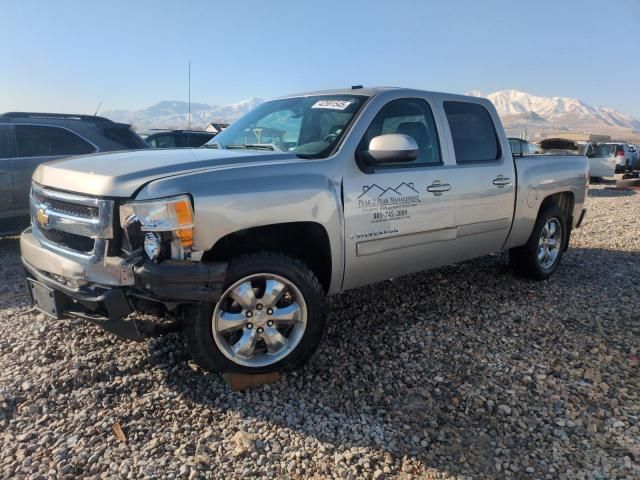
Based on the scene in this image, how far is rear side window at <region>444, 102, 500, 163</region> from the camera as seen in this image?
425cm

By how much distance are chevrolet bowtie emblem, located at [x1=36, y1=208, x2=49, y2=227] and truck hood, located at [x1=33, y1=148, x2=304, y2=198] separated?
185 mm

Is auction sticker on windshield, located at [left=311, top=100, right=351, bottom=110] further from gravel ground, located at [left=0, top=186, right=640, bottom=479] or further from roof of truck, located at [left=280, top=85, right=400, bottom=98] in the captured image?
gravel ground, located at [left=0, top=186, right=640, bottom=479]

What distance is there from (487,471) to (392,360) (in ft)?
3.71

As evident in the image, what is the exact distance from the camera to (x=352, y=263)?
11.3 feet

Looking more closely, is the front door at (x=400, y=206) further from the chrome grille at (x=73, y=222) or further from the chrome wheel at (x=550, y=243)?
the chrome wheel at (x=550, y=243)

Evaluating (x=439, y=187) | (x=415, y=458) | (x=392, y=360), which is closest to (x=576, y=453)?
(x=415, y=458)

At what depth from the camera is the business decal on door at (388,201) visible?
340 centimetres

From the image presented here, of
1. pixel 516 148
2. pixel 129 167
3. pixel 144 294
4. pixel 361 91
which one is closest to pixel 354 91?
pixel 361 91

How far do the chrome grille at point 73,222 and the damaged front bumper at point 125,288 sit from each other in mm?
89

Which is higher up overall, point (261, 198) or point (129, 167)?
point (129, 167)

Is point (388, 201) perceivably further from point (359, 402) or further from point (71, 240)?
point (71, 240)

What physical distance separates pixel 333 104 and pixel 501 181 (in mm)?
1790

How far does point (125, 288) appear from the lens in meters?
2.68

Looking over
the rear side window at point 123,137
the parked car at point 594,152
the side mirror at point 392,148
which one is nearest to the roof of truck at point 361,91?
the side mirror at point 392,148
